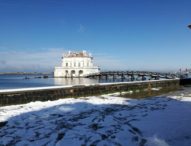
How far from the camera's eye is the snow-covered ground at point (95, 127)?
797cm

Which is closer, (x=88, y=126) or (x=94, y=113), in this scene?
(x=88, y=126)

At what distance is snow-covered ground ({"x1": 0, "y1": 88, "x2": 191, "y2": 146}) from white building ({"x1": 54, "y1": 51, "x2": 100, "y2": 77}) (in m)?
112

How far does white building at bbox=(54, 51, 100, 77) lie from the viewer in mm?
125444

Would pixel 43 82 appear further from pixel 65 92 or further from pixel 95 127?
pixel 95 127

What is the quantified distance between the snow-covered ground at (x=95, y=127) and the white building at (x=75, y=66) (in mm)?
112004

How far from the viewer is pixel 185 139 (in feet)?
25.1

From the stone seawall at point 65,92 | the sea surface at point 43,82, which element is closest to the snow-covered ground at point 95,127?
the stone seawall at point 65,92

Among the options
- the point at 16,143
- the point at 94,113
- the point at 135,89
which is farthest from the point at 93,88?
the point at 16,143

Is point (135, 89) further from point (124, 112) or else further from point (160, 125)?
point (160, 125)

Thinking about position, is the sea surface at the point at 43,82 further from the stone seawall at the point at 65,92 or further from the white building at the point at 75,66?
the stone seawall at the point at 65,92

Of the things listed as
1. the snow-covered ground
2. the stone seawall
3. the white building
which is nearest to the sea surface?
the white building

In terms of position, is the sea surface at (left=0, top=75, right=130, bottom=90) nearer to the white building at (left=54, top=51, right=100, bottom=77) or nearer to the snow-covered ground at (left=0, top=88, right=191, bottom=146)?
the white building at (left=54, top=51, right=100, bottom=77)

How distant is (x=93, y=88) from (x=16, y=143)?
40.6 ft

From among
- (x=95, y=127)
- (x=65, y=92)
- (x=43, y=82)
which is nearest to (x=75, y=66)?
(x=43, y=82)
